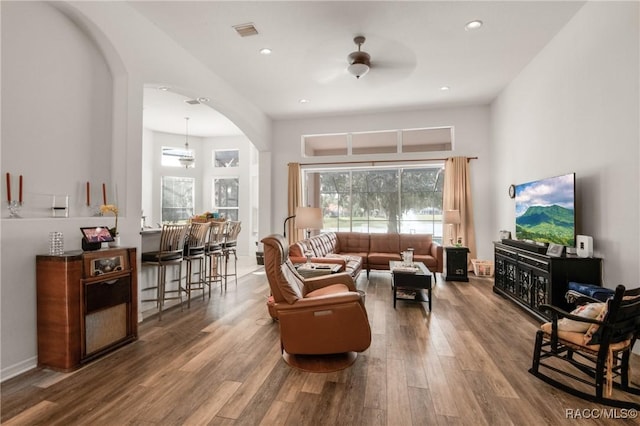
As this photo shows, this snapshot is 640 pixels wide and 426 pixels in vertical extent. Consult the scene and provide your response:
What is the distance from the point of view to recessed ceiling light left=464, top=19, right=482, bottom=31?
11.7 feet

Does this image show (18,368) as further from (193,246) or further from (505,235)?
(505,235)

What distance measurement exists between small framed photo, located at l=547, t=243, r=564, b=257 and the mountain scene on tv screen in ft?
→ 0.31

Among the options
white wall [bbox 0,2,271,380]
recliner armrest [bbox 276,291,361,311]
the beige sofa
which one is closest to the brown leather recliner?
recliner armrest [bbox 276,291,361,311]

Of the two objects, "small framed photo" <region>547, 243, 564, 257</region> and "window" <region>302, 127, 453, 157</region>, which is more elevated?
"window" <region>302, 127, 453, 157</region>

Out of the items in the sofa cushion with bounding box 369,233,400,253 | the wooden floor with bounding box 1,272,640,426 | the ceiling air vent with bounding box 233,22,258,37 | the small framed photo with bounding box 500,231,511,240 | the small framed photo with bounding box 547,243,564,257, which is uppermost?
the ceiling air vent with bounding box 233,22,258,37

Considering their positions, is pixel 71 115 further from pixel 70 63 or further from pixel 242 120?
pixel 242 120

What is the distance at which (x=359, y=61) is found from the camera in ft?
13.2

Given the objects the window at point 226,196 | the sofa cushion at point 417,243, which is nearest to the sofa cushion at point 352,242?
the sofa cushion at point 417,243

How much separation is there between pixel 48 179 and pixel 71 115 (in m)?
0.66

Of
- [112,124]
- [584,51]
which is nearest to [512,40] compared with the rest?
[584,51]

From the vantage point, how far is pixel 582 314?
2223mm

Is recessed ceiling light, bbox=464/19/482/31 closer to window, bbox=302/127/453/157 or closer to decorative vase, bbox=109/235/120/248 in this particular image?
window, bbox=302/127/453/157

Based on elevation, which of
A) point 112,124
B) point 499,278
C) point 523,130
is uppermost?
→ point 523,130

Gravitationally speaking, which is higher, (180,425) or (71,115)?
(71,115)
